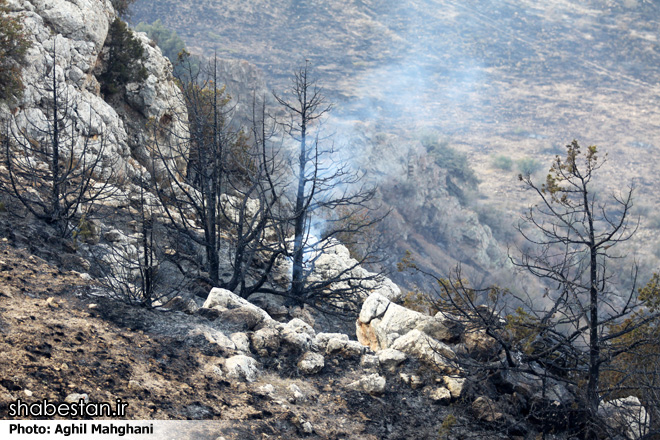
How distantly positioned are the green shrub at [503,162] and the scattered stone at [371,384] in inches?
1467

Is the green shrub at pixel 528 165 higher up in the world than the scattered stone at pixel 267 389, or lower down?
lower down

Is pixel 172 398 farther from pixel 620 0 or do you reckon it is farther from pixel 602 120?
pixel 620 0

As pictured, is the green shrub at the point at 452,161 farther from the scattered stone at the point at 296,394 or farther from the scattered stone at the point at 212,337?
the scattered stone at the point at 296,394

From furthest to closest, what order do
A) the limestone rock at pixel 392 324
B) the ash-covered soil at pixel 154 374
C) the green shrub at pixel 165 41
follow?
the green shrub at pixel 165 41 < the limestone rock at pixel 392 324 < the ash-covered soil at pixel 154 374

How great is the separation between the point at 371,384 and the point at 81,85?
8804 millimetres

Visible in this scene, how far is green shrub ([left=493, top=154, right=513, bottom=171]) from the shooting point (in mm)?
40562

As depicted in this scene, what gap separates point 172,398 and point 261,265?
6133mm

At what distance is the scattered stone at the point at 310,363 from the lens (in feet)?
19.3

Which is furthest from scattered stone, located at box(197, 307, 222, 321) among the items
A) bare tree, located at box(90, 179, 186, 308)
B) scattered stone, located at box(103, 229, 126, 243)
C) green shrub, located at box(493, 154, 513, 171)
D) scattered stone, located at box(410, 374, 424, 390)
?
green shrub, located at box(493, 154, 513, 171)

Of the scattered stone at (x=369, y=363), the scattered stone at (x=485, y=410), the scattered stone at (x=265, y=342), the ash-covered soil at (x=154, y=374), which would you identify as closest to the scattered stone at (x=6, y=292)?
the ash-covered soil at (x=154, y=374)

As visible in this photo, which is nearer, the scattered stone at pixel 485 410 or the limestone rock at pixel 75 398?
the limestone rock at pixel 75 398

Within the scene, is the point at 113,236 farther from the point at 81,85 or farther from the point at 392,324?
the point at 392,324

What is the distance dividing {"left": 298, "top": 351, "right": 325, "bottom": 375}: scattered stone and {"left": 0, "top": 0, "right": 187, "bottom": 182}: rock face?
534 centimetres

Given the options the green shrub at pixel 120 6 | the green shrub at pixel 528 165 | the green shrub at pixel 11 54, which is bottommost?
Answer: the green shrub at pixel 528 165
